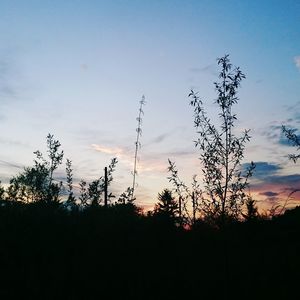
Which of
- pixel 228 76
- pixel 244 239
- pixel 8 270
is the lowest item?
pixel 8 270

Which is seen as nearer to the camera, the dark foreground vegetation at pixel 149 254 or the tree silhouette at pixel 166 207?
the dark foreground vegetation at pixel 149 254

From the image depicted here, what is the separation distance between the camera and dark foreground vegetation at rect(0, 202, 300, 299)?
12102 millimetres

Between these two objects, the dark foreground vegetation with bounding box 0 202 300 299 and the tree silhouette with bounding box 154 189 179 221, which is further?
the tree silhouette with bounding box 154 189 179 221

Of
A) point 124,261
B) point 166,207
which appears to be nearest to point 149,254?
point 124,261

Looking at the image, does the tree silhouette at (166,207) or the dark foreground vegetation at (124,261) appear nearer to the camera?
the dark foreground vegetation at (124,261)

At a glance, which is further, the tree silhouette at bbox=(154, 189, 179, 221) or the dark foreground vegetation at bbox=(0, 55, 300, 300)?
the tree silhouette at bbox=(154, 189, 179, 221)

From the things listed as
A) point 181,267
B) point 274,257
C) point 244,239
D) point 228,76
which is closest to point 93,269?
point 181,267

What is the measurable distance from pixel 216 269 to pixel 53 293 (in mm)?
8713

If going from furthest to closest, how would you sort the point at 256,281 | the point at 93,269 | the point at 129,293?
1. the point at 256,281
2. the point at 93,269
3. the point at 129,293

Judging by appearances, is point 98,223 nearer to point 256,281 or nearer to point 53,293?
point 53,293

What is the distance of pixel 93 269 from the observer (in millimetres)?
13422

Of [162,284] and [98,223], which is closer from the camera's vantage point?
[162,284]

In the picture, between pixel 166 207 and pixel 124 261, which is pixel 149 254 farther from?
pixel 166 207

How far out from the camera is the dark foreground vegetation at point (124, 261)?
1210 centimetres
